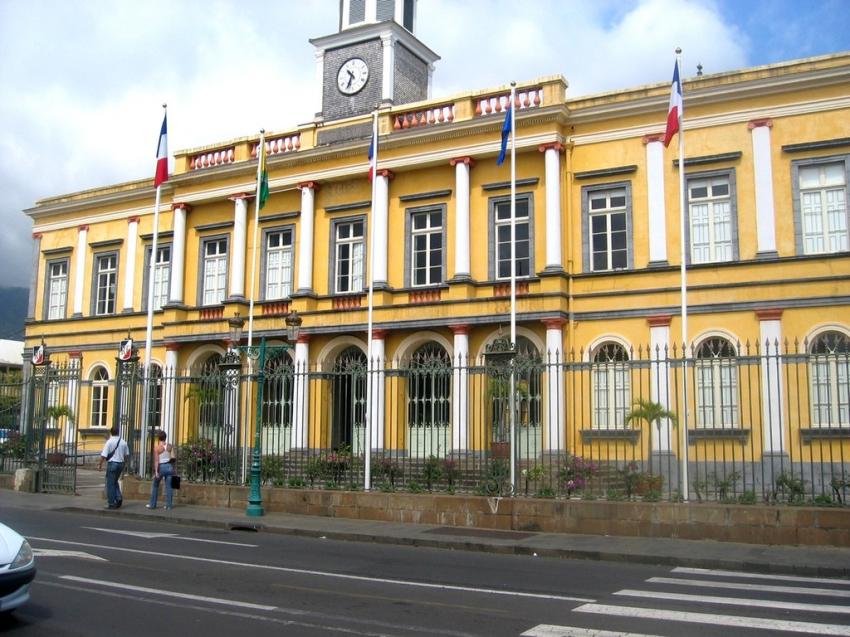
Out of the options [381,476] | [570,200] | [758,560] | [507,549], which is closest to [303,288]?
[570,200]

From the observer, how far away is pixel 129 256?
3356cm

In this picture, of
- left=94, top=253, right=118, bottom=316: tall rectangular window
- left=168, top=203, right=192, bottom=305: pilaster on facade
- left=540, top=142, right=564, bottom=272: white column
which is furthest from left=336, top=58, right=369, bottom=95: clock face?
left=94, top=253, right=118, bottom=316: tall rectangular window

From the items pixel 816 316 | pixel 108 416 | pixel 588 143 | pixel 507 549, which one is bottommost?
pixel 507 549

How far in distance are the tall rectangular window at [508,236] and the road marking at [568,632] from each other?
18.0 m

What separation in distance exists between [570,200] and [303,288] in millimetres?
8964

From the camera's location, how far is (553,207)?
2445 centimetres

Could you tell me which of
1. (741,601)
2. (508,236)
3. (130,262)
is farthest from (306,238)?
(741,601)

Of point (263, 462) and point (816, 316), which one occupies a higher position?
point (816, 316)

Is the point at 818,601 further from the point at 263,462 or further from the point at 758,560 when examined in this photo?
the point at 263,462

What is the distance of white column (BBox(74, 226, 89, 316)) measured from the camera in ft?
114

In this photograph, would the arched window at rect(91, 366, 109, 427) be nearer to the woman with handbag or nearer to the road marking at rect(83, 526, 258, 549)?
the woman with handbag

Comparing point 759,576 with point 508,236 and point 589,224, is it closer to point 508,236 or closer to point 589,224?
point 589,224

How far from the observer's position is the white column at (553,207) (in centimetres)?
2434

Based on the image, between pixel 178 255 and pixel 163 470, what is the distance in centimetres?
1365
